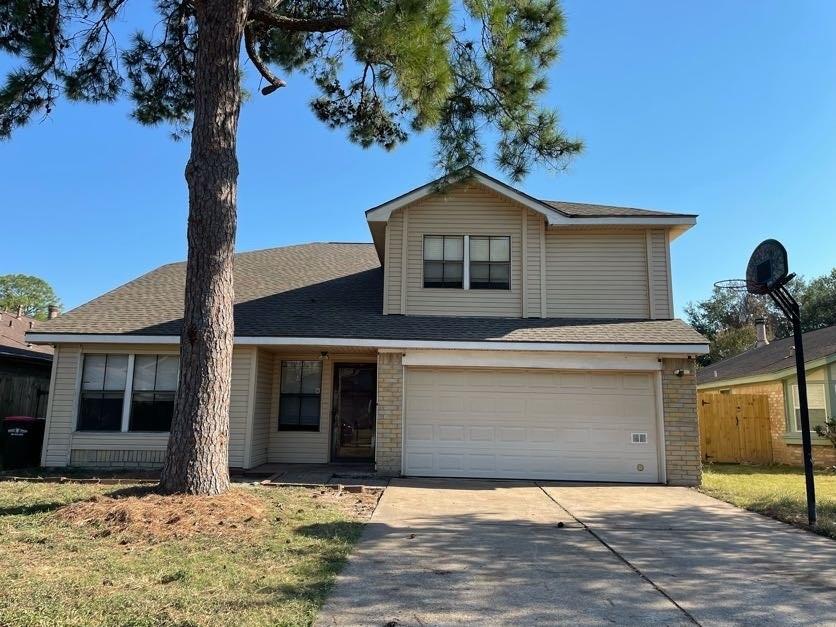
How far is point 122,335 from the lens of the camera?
10594 mm

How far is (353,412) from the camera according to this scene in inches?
477

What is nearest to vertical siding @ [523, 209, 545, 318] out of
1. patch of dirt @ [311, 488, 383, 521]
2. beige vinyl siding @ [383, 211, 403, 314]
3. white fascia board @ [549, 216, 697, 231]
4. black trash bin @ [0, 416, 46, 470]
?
white fascia board @ [549, 216, 697, 231]

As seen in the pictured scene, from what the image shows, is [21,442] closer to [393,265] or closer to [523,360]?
[393,265]

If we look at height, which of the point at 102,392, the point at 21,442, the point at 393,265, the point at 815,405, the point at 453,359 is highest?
the point at 393,265

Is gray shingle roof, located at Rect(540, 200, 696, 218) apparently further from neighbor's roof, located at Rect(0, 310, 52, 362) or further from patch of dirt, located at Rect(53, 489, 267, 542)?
neighbor's roof, located at Rect(0, 310, 52, 362)

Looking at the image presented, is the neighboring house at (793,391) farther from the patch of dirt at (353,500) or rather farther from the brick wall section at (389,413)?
the patch of dirt at (353,500)

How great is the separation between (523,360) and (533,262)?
2.21 metres

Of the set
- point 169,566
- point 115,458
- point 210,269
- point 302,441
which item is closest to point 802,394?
point 169,566

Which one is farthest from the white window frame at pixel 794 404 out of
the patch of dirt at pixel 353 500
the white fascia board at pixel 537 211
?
the patch of dirt at pixel 353 500

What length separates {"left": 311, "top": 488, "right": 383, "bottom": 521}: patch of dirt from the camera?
23.8 feet

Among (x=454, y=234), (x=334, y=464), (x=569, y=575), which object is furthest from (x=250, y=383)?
(x=569, y=575)

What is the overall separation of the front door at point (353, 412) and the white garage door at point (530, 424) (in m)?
1.69

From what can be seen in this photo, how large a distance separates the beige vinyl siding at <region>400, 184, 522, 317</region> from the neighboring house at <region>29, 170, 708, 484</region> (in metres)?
0.03

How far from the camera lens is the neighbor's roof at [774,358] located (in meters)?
15.1
